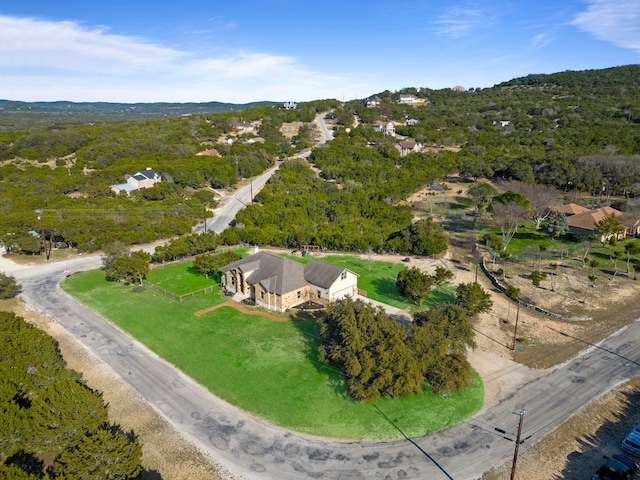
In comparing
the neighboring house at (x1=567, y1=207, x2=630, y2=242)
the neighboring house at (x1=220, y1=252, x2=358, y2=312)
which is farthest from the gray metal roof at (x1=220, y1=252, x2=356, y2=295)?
the neighboring house at (x1=567, y1=207, x2=630, y2=242)

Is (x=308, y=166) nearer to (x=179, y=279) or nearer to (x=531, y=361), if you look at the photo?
(x=179, y=279)

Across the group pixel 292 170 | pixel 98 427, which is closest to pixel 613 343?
pixel 98 427

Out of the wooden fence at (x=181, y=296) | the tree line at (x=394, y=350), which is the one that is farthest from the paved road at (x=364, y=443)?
the wooden fence at (x=181, y=296)

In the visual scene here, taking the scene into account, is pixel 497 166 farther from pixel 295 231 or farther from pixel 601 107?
pixel 601 107

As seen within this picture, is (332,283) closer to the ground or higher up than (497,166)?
closer to the ground

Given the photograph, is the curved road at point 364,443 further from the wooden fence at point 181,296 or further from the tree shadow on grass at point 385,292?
the tree shadow on grass at point 385,292

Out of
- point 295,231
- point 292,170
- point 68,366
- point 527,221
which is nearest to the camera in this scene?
point 68,366
